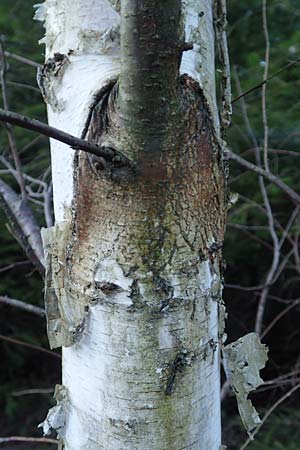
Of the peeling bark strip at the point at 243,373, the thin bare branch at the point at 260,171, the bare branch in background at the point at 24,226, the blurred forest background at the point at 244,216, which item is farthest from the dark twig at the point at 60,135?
the blurred forest background at the point at 244,216

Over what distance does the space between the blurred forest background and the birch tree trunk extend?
1.17m

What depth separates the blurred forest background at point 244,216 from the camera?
6.45ft

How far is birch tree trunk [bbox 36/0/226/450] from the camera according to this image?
0.52 m

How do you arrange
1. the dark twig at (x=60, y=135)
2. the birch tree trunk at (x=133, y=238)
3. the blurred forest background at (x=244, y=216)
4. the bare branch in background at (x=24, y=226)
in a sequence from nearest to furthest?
1. the dark twig at (x=60, y=135)
2. the birch tree trunk at (x=133, y=238)
3. the bare branch in background at (x=24, y=226)
4. the blurred forest background at (x=244, y=216)

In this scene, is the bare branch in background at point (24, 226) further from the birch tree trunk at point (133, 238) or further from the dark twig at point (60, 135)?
the dark twig at point (60, 135)

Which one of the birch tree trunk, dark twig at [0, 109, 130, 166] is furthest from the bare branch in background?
dark twig at [0, 109, 130, 166]

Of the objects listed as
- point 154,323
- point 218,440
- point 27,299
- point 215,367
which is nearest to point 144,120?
point 154,323

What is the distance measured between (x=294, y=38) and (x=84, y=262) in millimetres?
1745

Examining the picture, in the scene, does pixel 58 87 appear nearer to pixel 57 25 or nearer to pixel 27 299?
pixel 57 25

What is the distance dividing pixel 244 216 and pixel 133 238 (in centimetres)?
154

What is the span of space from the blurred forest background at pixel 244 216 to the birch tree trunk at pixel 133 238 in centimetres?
117

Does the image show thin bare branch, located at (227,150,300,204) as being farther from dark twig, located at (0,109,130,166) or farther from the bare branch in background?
dark twig, located at (0,109,130,166)

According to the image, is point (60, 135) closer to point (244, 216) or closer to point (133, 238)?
point (133, 238)

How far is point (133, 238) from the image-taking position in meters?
0.54
